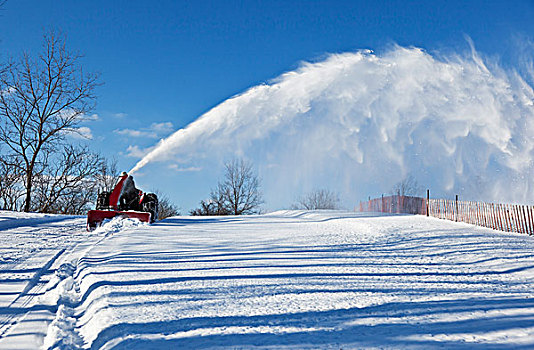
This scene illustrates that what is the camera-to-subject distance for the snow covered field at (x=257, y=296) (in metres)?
3.45

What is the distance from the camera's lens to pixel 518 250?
9.24 m

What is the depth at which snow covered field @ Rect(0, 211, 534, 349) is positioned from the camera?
3445 mm

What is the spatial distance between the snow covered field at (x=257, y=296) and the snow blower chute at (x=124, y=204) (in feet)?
11.0

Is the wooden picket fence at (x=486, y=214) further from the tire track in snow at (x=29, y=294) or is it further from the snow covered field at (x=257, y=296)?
the tire track in snow at (x=29, y=294)

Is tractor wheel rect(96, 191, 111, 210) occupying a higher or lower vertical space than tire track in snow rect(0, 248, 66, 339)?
higher

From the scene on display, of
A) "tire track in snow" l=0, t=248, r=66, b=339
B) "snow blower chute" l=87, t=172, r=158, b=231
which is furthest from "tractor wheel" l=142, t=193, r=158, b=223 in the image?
"tire track in snow" l=0, t=248, r=66, b=339

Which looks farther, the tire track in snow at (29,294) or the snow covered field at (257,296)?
the tire track in snow at (29,294)

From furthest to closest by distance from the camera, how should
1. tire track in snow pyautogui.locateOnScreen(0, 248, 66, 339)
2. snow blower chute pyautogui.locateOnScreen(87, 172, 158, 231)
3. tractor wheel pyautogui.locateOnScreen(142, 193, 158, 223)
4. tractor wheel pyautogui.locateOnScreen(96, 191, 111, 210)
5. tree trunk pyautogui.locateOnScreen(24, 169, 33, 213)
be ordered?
tree trunk pyautogui.locateOnScreen(24, 169, 33, 213) < tractor wheel pyautogui.locateOnScreen(142, 193, 158, 223) < tractor wheel pyautogui.locateOnScreen(96, 191, 111, 210) < snow blower chute pyautogui.locateOnScreen(87, 172, 158, 231) < tire track in snow pyautogui.locateOnScreen(0, 248, 66, 339)

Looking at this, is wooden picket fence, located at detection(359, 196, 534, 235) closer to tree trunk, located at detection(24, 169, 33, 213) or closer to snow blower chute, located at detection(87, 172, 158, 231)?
snow blower chute, located at detection(87, 172, 158, 231)

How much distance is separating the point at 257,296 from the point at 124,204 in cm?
1059

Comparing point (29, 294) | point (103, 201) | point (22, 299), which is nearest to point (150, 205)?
point (103, 201)

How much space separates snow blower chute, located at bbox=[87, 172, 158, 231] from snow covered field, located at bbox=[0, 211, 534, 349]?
3.35m

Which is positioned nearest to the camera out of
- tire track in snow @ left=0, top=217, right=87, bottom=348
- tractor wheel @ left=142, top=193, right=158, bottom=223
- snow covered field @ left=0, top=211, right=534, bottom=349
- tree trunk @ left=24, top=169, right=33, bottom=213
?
snow covered field @ left=0, top=211, right=534, bottom=349

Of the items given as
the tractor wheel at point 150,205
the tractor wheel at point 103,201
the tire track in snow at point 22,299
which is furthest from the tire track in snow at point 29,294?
the tractor wheel at point 150,205
